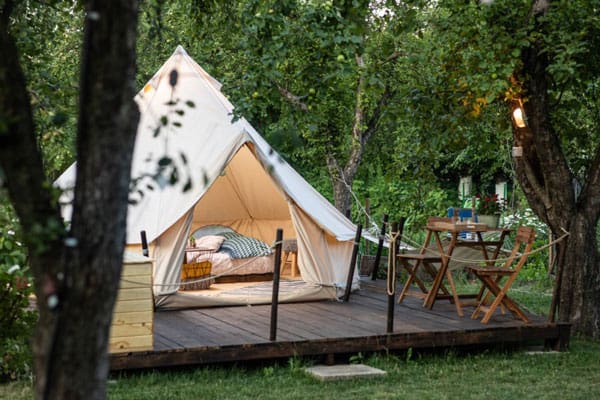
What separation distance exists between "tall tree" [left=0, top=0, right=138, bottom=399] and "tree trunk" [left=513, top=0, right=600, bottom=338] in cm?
537

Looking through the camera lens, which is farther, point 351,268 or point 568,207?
point 351,268

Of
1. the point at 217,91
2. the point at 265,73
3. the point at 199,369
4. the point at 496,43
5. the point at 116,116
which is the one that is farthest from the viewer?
the point at 217,91

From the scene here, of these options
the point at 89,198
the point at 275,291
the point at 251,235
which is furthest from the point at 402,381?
the point at 251,235

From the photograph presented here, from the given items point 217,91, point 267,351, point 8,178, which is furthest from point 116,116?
point 217,91

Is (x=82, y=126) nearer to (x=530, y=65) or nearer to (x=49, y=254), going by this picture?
(x=49, y=254)

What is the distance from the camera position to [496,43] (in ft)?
21.6

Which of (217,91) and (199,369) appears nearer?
(199,369)

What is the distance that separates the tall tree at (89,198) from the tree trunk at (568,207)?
212 inches

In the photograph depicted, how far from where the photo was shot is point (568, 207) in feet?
23.6

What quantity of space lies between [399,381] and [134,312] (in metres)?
1.72

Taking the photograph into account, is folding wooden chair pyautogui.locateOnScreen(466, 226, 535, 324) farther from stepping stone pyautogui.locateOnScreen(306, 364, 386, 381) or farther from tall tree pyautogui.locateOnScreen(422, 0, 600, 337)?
stepping stone pyautogui.locateOnScreen(306, 364, 386, 381)

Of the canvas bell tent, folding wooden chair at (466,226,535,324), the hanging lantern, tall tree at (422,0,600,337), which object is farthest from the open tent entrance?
the hanging lantern

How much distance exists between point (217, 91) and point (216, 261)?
1.62 metres

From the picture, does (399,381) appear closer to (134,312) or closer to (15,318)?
(134,312)
